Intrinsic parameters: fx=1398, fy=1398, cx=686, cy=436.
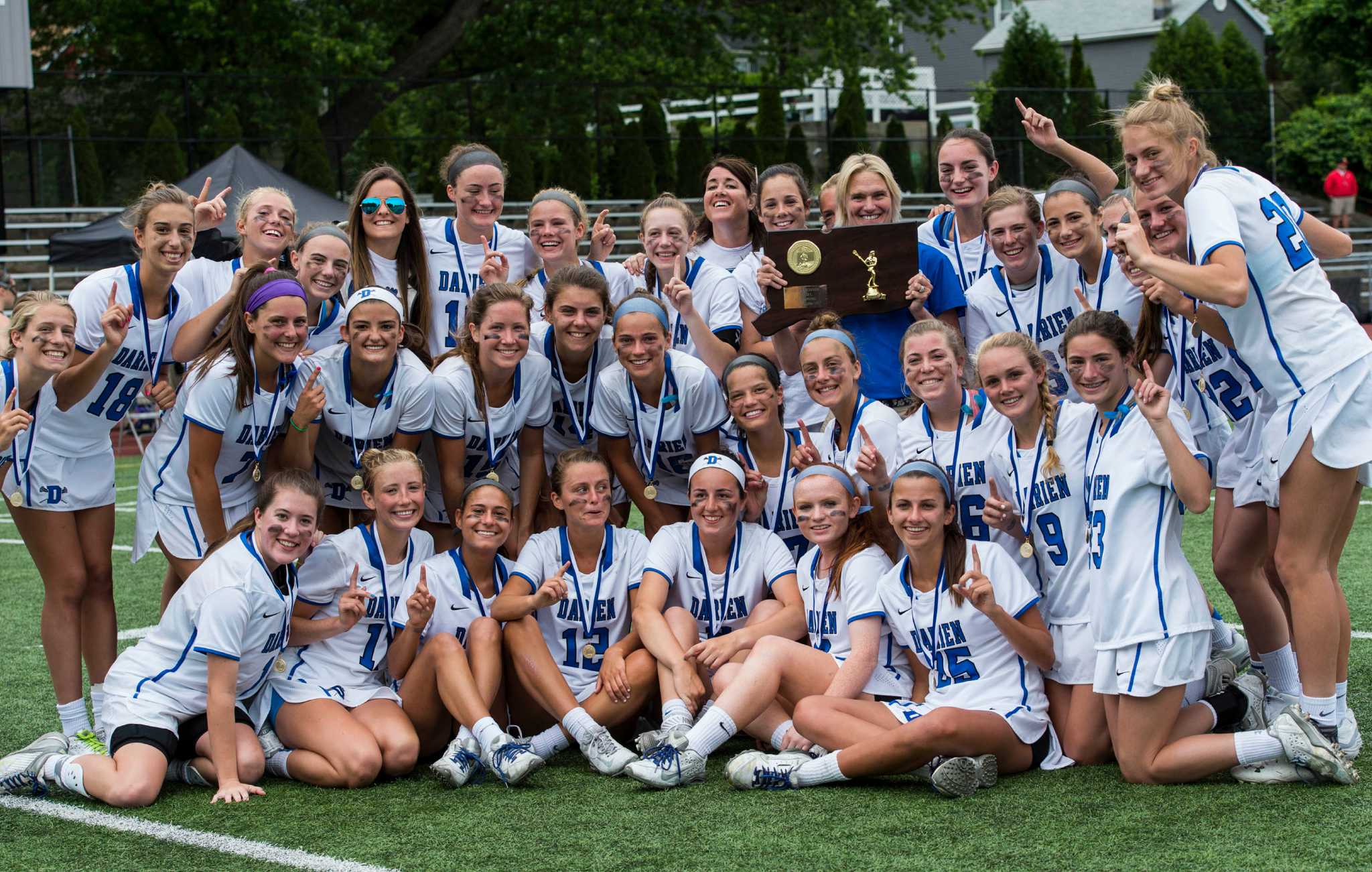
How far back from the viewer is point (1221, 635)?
5008mm

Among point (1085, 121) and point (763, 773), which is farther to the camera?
point (1085, 121)

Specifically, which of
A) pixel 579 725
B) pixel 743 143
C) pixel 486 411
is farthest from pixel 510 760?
pixel 743 143

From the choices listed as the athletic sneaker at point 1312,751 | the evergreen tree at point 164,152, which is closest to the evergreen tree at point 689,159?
the evergreen tree at point 164,152

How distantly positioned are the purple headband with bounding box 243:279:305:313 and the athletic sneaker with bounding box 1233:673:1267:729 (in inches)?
138

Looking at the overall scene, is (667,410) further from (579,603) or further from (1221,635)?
(1221,635)

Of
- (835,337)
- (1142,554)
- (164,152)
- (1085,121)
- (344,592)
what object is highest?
(1085,121)

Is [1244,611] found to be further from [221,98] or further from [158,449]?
[221,98]

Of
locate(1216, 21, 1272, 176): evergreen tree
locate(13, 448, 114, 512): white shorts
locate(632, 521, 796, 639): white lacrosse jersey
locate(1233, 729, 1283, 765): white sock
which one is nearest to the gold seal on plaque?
locate(632, 521, 796, 639): white lacrosse jersey

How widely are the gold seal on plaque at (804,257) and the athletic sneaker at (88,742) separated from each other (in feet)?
9.89

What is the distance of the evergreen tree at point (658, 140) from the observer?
74.4 ft

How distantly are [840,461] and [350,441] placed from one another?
186 centimetres

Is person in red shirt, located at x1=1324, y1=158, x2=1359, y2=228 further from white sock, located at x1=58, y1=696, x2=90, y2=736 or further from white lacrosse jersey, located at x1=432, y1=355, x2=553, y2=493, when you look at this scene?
white sock, located at x1=58, y1=696, x2=90, y2=736

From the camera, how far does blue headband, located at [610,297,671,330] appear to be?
17.6 feet

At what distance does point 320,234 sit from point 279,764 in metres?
2.09
